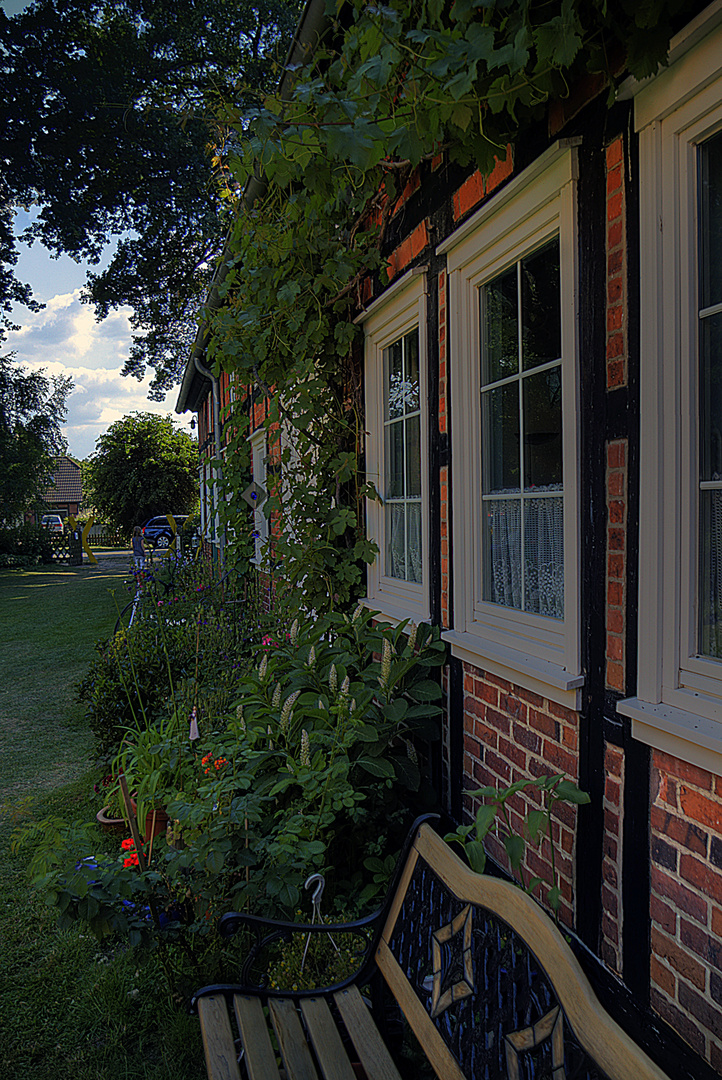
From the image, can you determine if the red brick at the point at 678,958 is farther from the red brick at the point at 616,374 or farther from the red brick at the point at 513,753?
the red brick at the point at 616,374

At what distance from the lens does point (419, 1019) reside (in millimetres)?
1635

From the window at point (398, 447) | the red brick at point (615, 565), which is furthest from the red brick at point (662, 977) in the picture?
the window at point (398, 447)

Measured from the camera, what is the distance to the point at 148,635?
539cm

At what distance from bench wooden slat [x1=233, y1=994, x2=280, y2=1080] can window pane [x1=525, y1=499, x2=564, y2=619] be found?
1.45 meters

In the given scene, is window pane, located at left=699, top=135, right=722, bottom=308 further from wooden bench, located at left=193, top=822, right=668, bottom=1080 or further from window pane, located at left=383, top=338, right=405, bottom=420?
window pane, located at left=383, top=338, right=405, bottom=420

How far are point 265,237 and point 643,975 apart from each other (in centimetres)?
392

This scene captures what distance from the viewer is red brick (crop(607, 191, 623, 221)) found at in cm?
192

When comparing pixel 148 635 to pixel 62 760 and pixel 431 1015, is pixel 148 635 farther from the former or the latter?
pixel 431 1015

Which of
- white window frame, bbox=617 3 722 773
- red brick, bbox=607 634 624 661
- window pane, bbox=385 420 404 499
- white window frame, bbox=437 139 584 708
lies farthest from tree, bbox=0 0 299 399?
red brick, bbox=607 634 624 661

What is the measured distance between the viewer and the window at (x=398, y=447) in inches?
135

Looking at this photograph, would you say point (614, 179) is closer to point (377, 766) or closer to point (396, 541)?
point (377, 766)

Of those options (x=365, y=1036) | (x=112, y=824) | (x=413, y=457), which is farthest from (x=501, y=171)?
(x=112, y=824)

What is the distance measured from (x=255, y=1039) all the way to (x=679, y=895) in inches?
42.8

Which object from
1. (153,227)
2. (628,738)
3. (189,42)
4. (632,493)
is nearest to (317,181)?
(632,493)
